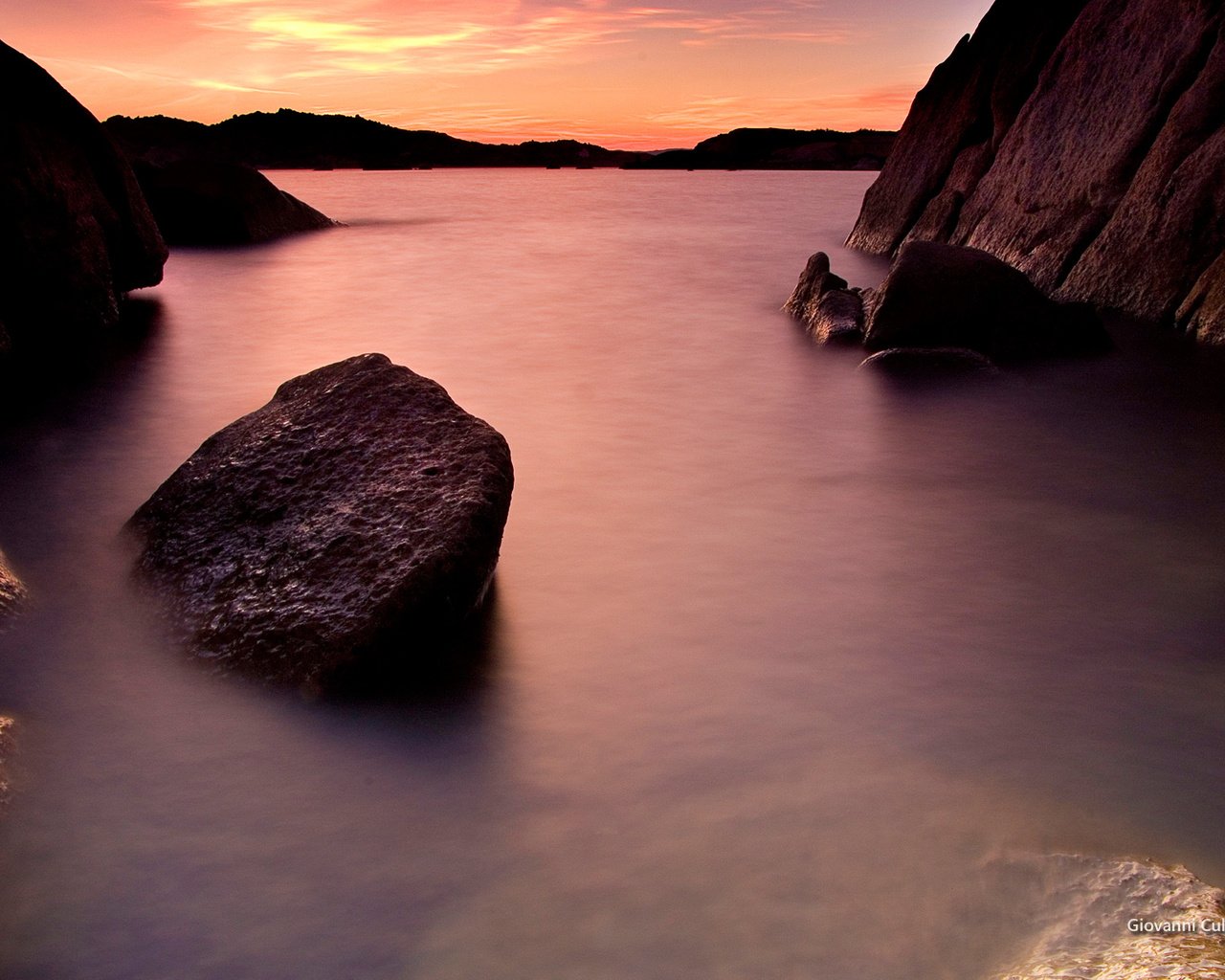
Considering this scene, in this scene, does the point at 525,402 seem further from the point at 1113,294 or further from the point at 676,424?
the point at 1113,294

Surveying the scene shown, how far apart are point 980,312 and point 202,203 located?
14.3 metres

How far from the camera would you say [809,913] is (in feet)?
8.30

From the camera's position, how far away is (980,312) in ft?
28.2

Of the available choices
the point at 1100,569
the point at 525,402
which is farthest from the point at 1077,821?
the point at 525,402

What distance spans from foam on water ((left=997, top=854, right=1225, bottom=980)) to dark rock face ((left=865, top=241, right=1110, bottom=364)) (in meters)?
6.52

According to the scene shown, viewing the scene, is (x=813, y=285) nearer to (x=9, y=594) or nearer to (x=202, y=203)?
(x=9, y=594)

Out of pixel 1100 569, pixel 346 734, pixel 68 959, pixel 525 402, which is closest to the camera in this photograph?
pixel 68 959

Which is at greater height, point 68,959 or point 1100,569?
point 1100,569

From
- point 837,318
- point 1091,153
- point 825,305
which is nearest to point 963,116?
point 1091,153

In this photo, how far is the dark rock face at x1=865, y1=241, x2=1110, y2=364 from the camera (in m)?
8.60

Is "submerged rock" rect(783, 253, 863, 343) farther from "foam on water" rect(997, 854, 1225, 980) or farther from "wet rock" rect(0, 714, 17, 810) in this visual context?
"wet rock" rect(0, 714, 17, 810)

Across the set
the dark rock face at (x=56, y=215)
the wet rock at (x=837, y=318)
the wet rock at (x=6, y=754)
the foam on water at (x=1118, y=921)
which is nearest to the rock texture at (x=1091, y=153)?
the wet rock at (x=837, y=318)

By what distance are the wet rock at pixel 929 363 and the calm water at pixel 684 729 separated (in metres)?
1.23

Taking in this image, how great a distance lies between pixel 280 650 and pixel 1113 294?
8.43 metres
